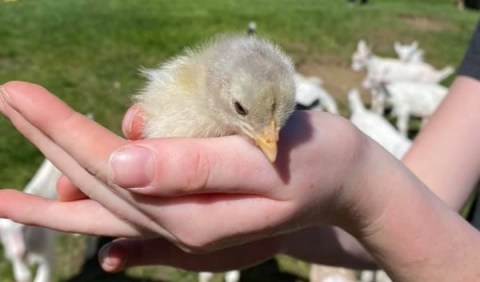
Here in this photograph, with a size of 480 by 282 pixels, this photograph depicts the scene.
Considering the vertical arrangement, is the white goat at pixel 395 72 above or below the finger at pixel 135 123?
below

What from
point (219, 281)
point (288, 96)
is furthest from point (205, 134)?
point (219, 281)

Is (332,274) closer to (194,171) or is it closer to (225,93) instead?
(225,93)

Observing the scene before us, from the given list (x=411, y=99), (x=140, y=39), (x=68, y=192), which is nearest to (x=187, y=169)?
(x=68, y=192)

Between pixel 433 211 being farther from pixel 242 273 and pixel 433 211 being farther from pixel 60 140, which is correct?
pixel 242 273

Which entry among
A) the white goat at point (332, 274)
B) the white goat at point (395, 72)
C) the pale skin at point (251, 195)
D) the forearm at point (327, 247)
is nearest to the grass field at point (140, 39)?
the white goat at point (395, 72)

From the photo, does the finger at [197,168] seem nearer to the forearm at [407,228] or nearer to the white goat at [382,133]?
the forearm at [407,228]

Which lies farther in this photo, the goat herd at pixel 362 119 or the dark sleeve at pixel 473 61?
the goat herd at pixel 362 119
